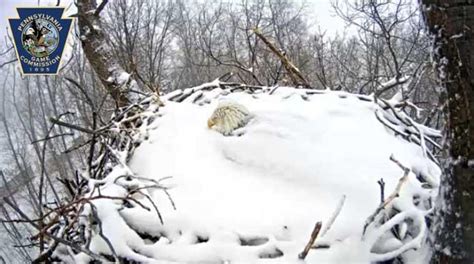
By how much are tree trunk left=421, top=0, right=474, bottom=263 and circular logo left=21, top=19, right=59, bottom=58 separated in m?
2.04

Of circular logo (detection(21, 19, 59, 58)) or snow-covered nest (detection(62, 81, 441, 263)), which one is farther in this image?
circular logo (detection(21, 19, 59, 58))

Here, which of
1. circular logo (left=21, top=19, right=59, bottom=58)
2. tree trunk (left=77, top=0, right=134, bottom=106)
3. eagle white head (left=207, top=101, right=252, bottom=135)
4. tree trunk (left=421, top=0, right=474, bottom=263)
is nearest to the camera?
tree trunk (left=421, top=0, right=474, bottom=263)

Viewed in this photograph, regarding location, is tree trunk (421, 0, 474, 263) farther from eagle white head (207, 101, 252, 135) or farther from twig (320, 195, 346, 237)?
eagle white head (207, 101, 252, 135)

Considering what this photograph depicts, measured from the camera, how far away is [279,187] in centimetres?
71

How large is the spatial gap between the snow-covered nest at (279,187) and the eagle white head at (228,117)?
1cm

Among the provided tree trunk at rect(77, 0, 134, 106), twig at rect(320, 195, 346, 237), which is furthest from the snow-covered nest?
A: tree trunk at rect(77, 0, 134, 106)

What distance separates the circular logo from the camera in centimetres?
221

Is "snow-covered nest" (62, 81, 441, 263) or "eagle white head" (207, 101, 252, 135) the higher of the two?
"eagle white head" (207, 101, 252, 135)

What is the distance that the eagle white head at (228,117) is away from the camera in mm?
852

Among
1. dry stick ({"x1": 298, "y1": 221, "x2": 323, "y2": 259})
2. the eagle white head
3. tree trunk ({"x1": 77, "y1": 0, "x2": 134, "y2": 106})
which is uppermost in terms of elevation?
tree trunk ({"x1": 77, "y1": 0, "x2": 134, "y2": 106})

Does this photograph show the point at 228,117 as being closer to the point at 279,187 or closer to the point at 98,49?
the point at 279,187

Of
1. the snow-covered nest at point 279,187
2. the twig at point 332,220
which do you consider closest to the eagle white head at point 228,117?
the snow-covered nest at point 279,187

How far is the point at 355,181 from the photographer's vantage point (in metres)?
0.69

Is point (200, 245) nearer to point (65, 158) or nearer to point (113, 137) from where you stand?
point (113, 137)
